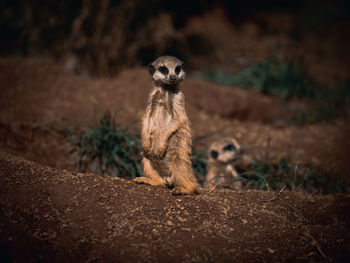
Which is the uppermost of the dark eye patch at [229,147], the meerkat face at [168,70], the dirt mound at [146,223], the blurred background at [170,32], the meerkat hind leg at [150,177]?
the blurred background at [170,32]

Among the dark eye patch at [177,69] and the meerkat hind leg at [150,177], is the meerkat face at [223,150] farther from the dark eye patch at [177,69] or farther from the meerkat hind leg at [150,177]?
the dark eye patch at [177,69]

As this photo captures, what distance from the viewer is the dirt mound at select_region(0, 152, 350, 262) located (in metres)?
1.50

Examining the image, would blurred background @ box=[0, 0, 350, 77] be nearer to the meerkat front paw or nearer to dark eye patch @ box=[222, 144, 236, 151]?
dark eye patch @ box=[222, 144, 236, 151]

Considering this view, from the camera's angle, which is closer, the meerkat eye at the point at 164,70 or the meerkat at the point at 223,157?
the meerkat eye at the point at 164,70

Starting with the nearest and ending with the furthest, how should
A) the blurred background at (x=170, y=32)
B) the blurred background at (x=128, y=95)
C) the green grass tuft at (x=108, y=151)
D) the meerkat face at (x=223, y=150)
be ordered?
the green grass tuft at (x=108, y=151) → the blurred background at (x=128, y=95) → the meerkat face at (x=223, y=150) → the blurred background at (x=170, y=32)

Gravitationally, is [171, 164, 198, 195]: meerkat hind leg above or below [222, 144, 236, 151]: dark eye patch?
below

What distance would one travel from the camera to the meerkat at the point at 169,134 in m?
1.98

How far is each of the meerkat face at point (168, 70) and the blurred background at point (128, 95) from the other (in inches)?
48.2

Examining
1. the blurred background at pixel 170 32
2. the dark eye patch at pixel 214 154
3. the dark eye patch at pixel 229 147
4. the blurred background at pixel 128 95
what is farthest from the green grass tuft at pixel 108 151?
the blurred background at pixel 170 32

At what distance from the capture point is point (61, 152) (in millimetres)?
3195

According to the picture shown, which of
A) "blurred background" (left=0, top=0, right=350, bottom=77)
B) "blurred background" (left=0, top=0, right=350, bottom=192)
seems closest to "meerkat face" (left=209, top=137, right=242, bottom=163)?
"blurred background" (left=0, top=0, right=350, bottom=192)

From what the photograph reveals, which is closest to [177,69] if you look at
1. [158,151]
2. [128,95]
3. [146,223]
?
[158,151]

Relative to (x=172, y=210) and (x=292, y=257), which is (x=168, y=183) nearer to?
(x=172, y=210)

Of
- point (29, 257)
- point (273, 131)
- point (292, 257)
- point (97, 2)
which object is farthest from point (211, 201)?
point (97, 2)
